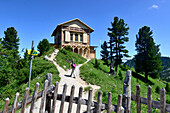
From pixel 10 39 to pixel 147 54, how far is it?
43973 mm

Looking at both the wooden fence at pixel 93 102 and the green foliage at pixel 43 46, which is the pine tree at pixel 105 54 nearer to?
the green foliage at pixel 43 46

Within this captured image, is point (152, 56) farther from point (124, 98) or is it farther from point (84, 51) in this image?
point (124, 98)

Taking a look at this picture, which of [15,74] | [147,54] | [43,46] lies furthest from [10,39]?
[147,54]

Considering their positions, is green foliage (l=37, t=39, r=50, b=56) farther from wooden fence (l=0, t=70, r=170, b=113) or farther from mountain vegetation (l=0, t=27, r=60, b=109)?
wooden fence (l=0, t=70, r=170, b=113)

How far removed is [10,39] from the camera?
1587 inches

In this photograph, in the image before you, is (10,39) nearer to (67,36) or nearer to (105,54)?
(67,36)

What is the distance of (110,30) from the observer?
2545 cm

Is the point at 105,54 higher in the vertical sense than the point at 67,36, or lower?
lower

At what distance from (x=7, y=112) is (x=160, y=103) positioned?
4.56 metres

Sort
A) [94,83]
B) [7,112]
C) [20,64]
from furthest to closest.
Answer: [20,64] → [94,83] → [7,112]

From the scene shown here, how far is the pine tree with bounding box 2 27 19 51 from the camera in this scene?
130ft

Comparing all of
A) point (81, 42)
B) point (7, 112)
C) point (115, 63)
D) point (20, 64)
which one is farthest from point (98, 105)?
point (81, 42)

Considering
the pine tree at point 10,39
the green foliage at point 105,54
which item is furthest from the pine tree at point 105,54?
the pine tree at point 10,39

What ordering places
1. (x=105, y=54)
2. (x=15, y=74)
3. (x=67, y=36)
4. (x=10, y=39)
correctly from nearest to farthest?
(x=15, y=74), (x=105, y=54), (x=67, y=36), (x=10, y=39)
